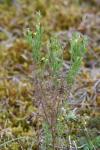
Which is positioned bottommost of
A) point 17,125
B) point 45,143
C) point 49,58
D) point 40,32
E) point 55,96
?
point 17,125

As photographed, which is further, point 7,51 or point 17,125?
point 7,51

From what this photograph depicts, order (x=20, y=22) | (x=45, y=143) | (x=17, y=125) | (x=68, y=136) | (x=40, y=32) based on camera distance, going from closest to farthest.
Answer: (x=40, y=32) → (x=45, y=143) → (x=68, y=136) → (x=17, y=125) → (x=20, y=22)

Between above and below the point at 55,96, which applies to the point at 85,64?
below

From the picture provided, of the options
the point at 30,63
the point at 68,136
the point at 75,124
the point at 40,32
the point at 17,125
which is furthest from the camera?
the point at 30,63

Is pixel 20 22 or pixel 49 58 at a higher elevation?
pixel 49 58

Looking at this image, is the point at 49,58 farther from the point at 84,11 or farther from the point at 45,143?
the point at 84,11

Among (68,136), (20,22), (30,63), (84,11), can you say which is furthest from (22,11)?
(68,136)

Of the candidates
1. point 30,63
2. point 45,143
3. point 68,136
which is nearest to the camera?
point 45,143

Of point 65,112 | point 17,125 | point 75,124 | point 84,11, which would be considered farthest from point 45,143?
point 84,11

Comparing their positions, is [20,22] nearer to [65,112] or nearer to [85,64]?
[85,64]
